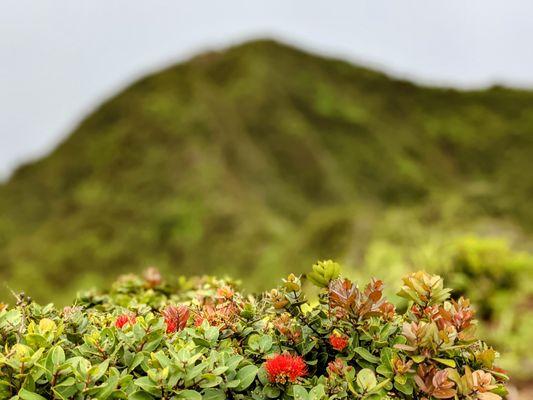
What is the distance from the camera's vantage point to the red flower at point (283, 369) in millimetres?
2312

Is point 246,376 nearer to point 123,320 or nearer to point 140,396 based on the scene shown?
point 140,396

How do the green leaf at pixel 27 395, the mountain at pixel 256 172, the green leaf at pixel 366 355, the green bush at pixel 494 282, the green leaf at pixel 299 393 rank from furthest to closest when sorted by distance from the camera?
the mountain at pixel 256 172 → the green bush at pixel 494 282 → the green leaf at pixel 366 355 → the green leaf at pixel 299 393 → the green leaf at pixel 27 395

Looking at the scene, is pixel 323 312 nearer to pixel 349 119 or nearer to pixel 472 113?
Result: pixel 349 119

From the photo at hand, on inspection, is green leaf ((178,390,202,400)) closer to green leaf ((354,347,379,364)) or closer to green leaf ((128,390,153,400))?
green leaf ((128,390,153,400))

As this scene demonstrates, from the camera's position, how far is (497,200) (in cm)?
3556

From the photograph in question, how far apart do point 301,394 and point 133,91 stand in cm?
4253

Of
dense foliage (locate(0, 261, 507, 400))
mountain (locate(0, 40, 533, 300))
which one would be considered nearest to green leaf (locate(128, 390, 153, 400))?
dense foliage (locate(0, 261, 507, 400))

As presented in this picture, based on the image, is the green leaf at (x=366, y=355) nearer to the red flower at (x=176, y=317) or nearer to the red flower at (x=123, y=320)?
the red flower at (x=176, y=317)

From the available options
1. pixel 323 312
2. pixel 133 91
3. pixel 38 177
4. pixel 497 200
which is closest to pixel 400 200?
pixel 497 200

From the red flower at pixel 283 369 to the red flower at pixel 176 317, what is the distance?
1.82ft

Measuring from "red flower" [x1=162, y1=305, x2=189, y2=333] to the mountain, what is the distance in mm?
14693

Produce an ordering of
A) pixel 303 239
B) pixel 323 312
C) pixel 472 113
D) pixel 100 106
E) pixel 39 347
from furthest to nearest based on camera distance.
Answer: pixel 472 113 < pixel 100 106 < pixel 303 239 < pixel 323 312 < pixel 39 347

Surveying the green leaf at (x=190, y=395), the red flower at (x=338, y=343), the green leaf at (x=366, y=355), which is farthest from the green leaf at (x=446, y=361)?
the green leaf at (x=190, y=395)

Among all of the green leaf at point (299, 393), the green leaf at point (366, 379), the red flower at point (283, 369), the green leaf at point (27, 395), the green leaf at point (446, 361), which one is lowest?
the green leaf at point (27, 395)
